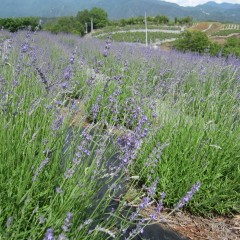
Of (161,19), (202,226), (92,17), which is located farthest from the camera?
(161,19)

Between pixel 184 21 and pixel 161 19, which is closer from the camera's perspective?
pixel 161 19

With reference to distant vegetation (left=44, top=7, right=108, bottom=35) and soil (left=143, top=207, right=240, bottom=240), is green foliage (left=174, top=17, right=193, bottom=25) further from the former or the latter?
soil (left=143, top=207, right=240, bottom=240)

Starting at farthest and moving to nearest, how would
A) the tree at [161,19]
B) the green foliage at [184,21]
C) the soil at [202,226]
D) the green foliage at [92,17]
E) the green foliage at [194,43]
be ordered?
the green foliage at [184,21] < the tree at [161,19] < the green foliage at [92,17] < the green foliage at [194,43] < the soil at [202,226]

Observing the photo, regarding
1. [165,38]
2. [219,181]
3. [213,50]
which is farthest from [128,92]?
[165,38]

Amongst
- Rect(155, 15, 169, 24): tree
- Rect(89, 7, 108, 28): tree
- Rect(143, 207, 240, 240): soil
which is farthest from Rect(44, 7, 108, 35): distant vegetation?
Rect(143, 207, 240, 240): soil

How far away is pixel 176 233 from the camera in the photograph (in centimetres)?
282

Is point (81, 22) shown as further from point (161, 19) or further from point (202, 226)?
point (202, 226)

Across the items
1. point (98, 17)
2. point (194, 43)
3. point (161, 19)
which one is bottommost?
point (194, 43)

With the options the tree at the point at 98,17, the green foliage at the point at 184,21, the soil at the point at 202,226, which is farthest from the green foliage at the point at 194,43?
the green foliage at the point at 184,21

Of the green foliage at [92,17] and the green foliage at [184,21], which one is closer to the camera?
the green foliage at [92,17]

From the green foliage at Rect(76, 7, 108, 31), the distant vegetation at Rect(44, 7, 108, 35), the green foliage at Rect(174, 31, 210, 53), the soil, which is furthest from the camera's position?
the green foliage at Rect(76, 7, 108, 31)

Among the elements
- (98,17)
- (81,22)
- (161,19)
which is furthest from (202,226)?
(98,17)

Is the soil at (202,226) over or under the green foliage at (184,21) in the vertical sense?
under

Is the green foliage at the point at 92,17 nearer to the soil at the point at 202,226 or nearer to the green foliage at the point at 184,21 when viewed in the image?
the green foliage at the point at 184,21
